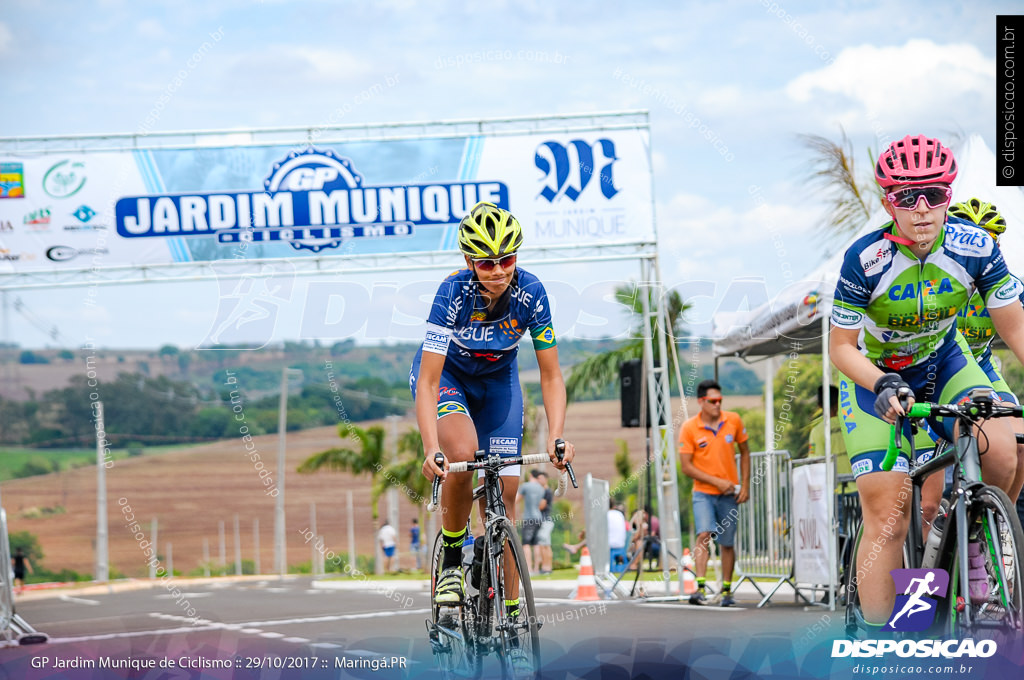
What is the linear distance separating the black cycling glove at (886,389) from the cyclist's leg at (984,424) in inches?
9.7

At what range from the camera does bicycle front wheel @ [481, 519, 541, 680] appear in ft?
16.1

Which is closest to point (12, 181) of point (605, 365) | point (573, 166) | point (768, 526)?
point (573, 166)

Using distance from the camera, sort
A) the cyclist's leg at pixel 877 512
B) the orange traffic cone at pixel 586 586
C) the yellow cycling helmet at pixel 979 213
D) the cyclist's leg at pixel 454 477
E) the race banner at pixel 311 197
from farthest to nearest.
Answer: the race banner at pixel 311 197 < the orange traffic cone at pixel 586 586 < the yellow cycling helmet at pixel 979 213 < the cyclist's leg at pixel 454 477 < the cyclist's leg at pixel 877 512

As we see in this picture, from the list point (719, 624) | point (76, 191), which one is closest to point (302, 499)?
point (76, 191)

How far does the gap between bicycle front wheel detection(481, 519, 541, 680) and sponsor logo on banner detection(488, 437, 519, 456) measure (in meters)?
0.62

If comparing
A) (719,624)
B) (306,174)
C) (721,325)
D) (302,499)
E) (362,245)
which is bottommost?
(302,499)

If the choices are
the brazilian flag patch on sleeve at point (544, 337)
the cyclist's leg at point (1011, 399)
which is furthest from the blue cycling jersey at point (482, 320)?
the cyclist's leg at point (1011, 399)

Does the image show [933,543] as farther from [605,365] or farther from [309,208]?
[605,365]

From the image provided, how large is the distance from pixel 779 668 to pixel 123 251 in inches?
453

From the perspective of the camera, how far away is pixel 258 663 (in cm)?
643

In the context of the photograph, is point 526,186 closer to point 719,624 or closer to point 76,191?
point 76,191

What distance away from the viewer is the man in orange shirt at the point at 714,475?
1116 centimetres

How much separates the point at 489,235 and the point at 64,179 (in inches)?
436

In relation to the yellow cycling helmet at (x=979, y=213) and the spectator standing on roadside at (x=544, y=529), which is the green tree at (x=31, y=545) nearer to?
the spectator standing on roadside at (x=544, y=529)
